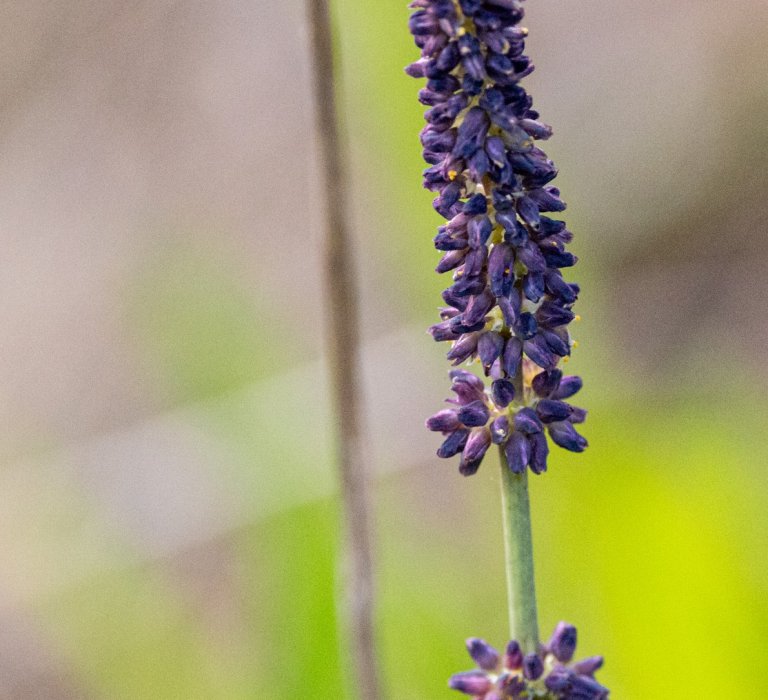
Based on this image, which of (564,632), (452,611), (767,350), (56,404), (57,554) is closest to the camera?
(564,632)

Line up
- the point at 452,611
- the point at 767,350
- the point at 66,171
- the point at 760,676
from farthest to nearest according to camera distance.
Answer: the point at 66,171 < the point at 767,350 < the point at 452,611 < the point at 760,676

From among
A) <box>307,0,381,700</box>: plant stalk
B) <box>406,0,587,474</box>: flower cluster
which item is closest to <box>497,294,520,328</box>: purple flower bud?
<box>406,0,587,474</box>: flower cluster

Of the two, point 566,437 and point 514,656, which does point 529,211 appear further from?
point 514,656

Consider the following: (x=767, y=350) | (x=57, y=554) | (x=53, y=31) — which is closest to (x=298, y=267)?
(x=53, y=31)

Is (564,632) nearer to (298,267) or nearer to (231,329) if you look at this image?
(231,329)

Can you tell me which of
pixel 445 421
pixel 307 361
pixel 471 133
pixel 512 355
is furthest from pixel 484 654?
pixel 307 361

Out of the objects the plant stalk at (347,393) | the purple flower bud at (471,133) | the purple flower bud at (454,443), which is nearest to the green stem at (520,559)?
the purple flower bud at (454,443)

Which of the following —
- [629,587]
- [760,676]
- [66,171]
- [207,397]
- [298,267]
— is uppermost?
[66,171]
